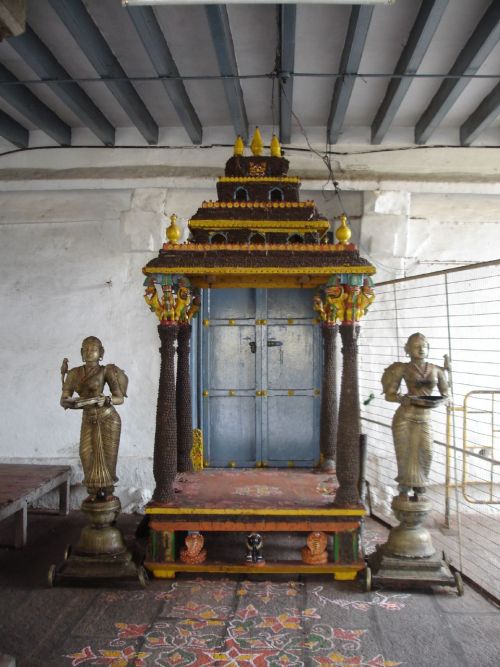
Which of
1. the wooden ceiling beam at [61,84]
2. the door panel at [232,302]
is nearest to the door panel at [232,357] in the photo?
the door panel at [232,302]

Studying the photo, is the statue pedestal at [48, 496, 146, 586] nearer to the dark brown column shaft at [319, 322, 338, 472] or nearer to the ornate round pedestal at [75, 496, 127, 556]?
the ornate round pedestal at [75, 496, 127, 556]

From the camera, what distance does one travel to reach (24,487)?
18.0 ft

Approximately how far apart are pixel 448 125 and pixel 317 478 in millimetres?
4358

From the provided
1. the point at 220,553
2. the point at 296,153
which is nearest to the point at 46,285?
the point at 296,153

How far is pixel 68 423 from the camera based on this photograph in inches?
269

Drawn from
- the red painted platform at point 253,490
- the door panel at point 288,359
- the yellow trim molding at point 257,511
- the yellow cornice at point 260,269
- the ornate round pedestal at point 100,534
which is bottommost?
the ornate round pedestal at point 100,534

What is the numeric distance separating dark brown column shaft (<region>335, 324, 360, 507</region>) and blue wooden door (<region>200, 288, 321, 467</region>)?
4.56 feet

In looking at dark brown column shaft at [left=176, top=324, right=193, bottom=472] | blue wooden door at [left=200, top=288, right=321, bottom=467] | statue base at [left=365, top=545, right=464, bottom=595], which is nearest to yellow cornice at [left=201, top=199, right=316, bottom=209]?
blue wooden door at [left=200, top=288, right=321, bottom=467]

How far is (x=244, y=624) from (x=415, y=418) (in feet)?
6.37

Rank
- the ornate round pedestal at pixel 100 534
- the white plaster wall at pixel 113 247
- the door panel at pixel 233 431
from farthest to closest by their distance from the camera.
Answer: the white plaster wall at pixel 113 247
the door panel at pixel 233 431
the ornate round pedestal at pixel 100 534

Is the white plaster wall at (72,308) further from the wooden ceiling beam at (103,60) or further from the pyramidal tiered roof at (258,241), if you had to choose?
the pyramidal tiered roof at (258,241)

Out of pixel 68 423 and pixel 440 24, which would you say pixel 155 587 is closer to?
pixel 68 423

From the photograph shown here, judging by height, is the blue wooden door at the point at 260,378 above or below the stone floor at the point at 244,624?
above

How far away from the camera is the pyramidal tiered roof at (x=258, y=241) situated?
14.9 feet
